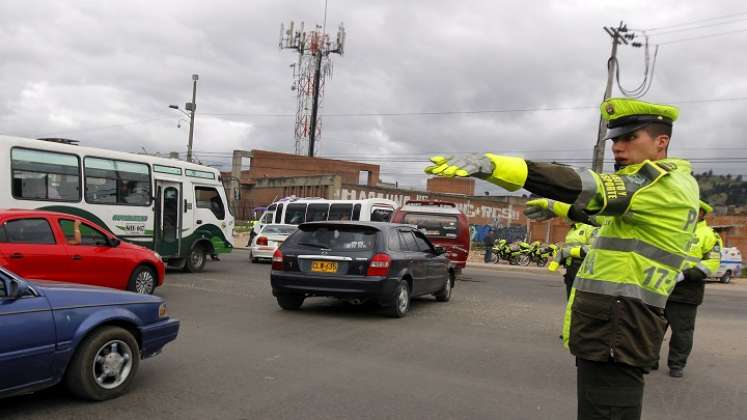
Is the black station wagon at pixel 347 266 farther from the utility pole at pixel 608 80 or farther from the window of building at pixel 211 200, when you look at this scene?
the utility pole at pixel 608 80

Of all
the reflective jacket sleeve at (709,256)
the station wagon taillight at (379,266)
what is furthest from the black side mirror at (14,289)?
Result: the reflective jacket sleeve at (709,256)

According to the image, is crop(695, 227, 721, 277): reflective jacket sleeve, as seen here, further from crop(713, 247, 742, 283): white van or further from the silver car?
crop(713, 247, 742, 283): white van

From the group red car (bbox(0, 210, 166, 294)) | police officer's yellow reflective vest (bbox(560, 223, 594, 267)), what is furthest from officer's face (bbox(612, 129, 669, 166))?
red car (bbox(0, 210, 166, 294))

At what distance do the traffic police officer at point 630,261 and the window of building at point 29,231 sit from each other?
7.87 meters

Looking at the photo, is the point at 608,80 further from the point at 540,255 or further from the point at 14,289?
the point at 14,289

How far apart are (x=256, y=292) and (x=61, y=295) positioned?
7217 millimetres

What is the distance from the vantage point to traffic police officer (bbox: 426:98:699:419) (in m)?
2.67

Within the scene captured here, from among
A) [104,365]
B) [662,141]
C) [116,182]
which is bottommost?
[104,365]

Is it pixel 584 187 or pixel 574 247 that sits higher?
pixel 584 187

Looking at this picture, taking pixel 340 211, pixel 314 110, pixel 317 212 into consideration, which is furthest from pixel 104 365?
pixel 314 110

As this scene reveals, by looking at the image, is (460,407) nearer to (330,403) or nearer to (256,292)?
(330,403)

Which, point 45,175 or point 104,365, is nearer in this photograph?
point 104,365

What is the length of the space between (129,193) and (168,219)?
1.31 m

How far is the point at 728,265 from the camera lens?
22.3m
